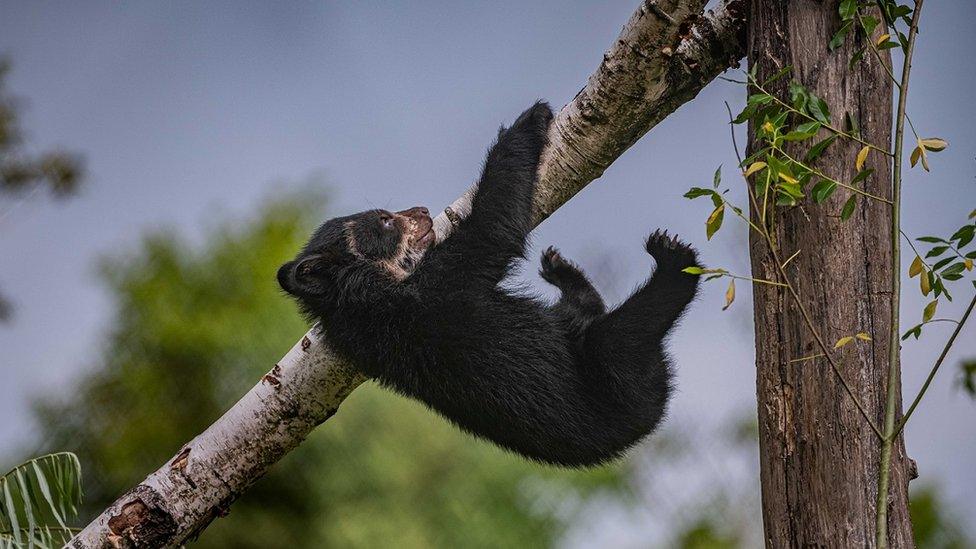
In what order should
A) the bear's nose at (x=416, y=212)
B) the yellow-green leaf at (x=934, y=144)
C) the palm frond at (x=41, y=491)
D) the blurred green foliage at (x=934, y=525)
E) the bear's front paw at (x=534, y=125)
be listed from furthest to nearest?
the blurred green foliage at (x=934, y=525) < the bear's nose at (x=416, y=212) < the bear's front paw at (x=534, y=125) < the palm frond at (x=41, y=491) < the yellow-green leaf at (x=934, y=144)

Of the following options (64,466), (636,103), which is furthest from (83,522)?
(636,103)

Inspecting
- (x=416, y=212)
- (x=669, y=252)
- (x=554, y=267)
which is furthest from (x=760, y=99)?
(x=416, y=212)

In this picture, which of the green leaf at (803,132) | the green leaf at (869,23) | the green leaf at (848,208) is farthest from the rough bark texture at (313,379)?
the green leaf at (848,208)

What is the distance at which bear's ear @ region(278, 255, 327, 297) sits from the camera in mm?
3270

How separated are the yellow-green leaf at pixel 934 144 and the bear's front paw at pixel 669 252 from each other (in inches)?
43.8

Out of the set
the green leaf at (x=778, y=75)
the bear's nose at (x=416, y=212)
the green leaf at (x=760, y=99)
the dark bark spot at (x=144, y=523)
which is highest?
the bear's nose at (x=416, y=212)

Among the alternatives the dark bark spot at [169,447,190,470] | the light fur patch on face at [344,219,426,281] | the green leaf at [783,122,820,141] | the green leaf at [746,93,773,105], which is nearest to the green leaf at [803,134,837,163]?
the green leaf at [783,122,820,141]

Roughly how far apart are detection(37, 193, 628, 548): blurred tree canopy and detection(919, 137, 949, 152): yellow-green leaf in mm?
7417

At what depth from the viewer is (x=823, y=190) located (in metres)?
2.08

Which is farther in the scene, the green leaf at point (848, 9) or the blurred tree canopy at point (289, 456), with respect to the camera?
the blurred tree canopy at point (289, 456)

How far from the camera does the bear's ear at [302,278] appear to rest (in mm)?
3270

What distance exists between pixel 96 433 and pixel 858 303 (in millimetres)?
8263

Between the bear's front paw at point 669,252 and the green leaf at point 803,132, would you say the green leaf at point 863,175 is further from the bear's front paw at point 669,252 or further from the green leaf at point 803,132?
the bear's front paw at point 669,252

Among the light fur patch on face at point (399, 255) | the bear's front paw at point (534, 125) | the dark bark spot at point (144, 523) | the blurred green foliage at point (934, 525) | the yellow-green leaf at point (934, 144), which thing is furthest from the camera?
the blurred green foliage at point (934, 525)
